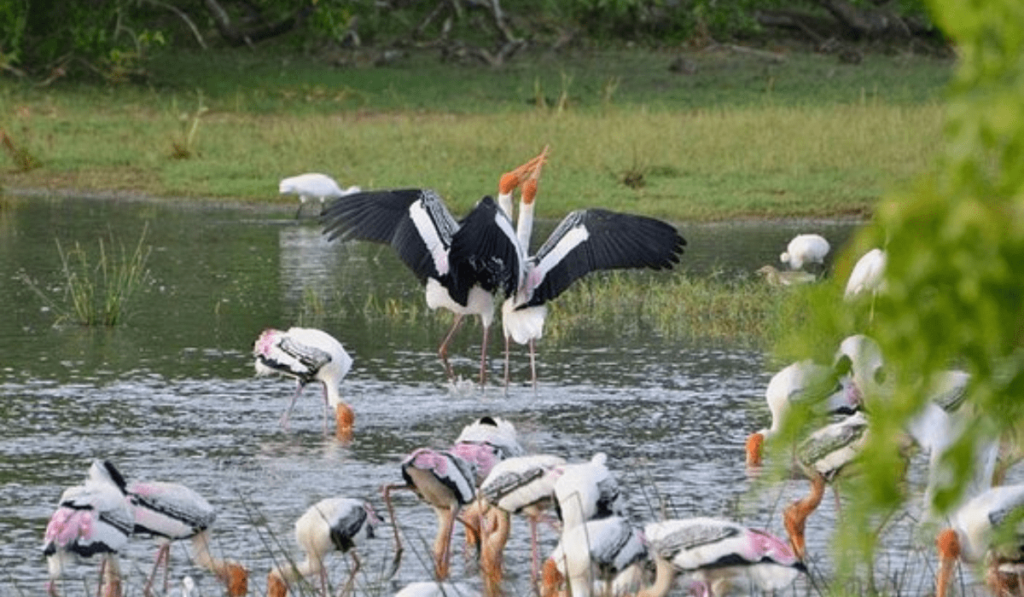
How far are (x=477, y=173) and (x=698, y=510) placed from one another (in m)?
11.5

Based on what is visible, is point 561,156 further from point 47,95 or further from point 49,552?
point 49,552

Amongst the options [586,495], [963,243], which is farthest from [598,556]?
[963,243]

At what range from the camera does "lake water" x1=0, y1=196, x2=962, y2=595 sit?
23.2ft

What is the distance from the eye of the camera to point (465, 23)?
93.6 feet

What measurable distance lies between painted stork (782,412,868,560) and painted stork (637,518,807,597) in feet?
4.48

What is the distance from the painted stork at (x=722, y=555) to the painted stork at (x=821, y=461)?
53.8 inches

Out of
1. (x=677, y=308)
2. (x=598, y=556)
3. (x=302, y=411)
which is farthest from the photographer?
(x=677, y=308)

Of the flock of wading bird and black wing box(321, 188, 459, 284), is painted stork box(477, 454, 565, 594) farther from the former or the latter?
black wing box(321, 188, 459, 284)

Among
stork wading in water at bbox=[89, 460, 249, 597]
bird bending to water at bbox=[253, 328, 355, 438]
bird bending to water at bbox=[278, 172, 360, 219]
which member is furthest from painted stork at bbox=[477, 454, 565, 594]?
bird bending to water at bbox=[278, 172, 360, 219]

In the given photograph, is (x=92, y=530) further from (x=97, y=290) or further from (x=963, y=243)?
(x=97, y=290)

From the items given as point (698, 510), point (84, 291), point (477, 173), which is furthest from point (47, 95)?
point (698, 510)

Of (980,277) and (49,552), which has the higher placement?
(980,277)

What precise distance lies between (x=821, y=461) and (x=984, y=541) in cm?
Result: 112

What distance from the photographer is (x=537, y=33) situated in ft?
93.5
